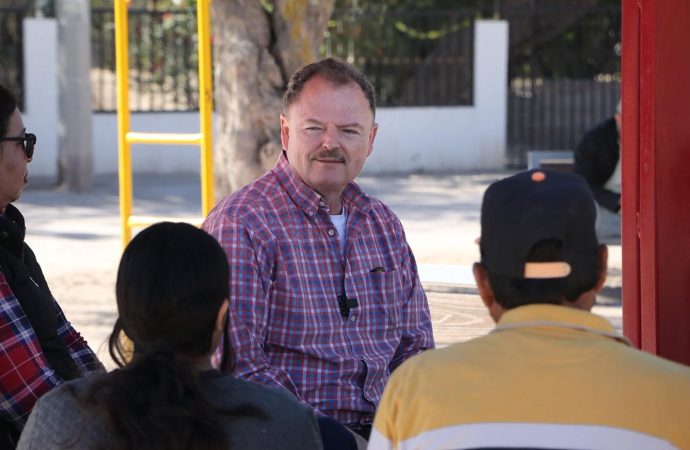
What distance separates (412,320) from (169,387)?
4.82 feet

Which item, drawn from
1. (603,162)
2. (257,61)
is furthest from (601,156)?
(257,61)

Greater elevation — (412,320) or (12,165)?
(12,165)

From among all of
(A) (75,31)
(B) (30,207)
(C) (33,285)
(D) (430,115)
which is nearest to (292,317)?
(C) (33,285)

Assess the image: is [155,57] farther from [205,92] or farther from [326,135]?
[326,135]

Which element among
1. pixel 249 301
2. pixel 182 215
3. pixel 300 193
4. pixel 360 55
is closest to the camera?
pixel 249 301

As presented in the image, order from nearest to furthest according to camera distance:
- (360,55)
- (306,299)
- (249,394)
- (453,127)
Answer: (249,394)
(306,299)
(453,127)
(360,55)

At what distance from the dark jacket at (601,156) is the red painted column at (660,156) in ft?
13.2

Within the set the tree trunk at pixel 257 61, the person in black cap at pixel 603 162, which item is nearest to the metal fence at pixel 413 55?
the person in black cap at pixel 603 162

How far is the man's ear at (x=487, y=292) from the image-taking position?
2053mm

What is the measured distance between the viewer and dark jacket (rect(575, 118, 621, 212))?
751 cm

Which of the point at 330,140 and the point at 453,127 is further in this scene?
the point at 453,127

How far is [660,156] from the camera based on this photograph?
11.2 ft

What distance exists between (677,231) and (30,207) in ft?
30.1

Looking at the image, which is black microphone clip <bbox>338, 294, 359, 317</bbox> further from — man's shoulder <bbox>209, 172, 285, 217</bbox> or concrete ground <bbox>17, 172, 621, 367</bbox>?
concrete ground <bbox>17, 172, 621, 367</bbox>
